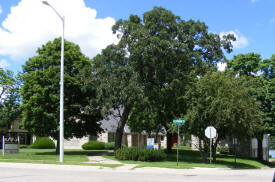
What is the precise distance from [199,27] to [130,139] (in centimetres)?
2661

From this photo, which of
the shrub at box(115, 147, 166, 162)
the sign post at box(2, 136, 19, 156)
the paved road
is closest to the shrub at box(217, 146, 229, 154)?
→ the shrub at box(115, 147, 166, 162)

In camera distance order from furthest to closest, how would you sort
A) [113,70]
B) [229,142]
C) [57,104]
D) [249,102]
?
[229,142] < [57,104] < [113,70] < [249,102]

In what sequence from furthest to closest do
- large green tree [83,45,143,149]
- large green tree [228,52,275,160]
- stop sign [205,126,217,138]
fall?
large green tree [228,52,275,160], large green tree [83,45,143,149], stop sign [205,126,217,138]

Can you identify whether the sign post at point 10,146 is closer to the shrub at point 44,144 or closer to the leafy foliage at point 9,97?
the shrub at point 44,144

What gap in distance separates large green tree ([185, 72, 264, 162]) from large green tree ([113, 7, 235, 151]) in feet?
5.51

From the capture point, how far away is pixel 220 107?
22844 mm

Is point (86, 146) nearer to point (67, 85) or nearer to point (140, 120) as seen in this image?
point (140, 120)

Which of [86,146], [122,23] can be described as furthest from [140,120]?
[122,23]

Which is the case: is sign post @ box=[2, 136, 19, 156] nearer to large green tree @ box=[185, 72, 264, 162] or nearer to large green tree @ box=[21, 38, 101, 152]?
large green tree @ box=[21, 38, 101, 152]

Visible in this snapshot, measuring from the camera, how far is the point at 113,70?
25297 mm

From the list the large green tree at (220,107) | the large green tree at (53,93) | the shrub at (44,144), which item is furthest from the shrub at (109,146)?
the large green tree at (220,107)

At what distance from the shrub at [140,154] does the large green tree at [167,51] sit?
3.38 m

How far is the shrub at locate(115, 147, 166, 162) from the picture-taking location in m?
23.3

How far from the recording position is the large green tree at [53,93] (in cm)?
2858
